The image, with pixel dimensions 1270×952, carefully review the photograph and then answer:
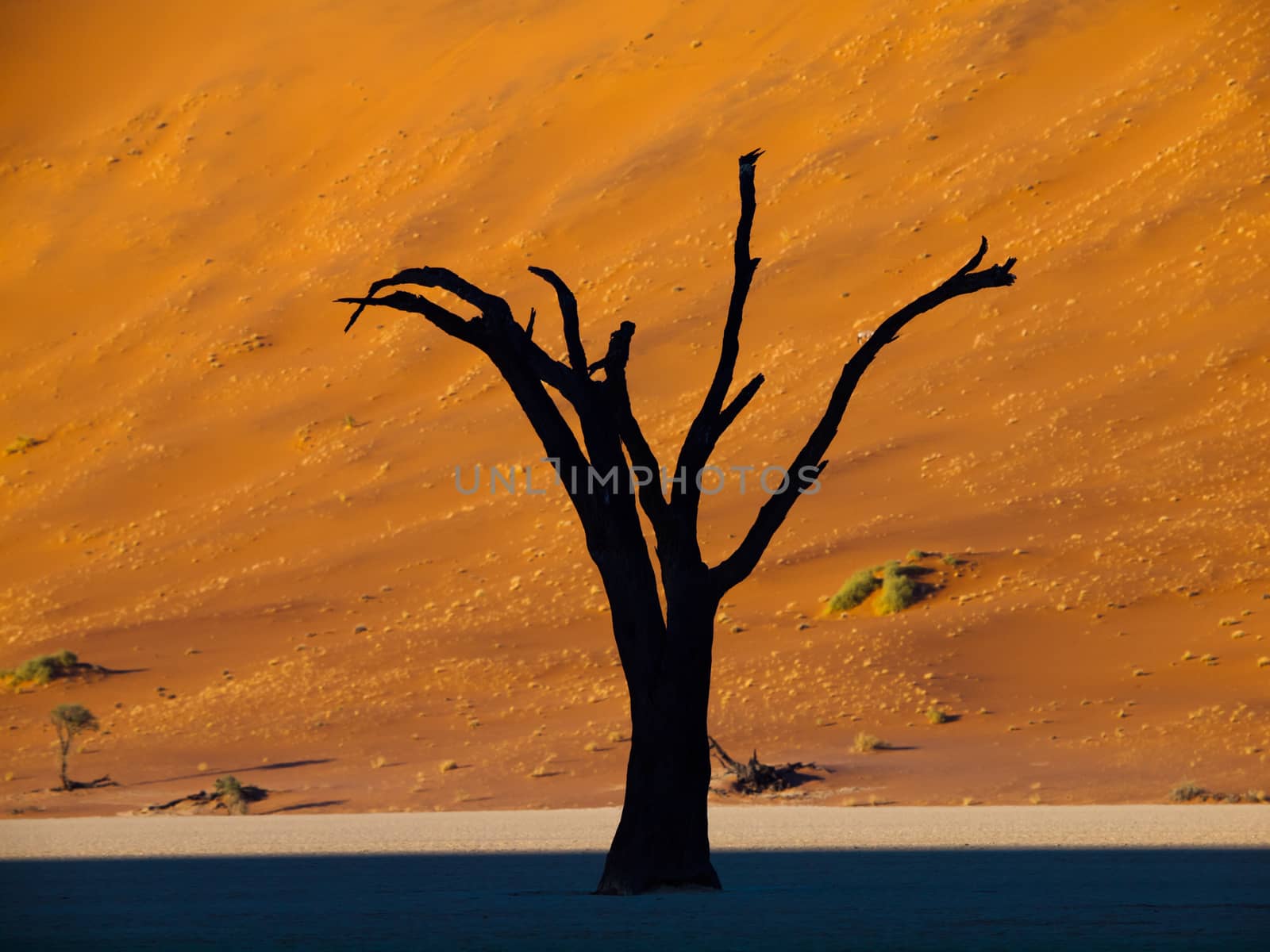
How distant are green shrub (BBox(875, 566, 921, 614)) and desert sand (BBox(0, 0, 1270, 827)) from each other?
11.1 inches

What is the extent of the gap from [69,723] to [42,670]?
4.65 m

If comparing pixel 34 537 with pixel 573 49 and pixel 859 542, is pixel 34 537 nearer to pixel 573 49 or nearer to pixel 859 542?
pixel 859 542

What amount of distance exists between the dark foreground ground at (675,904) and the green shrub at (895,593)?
15.6m

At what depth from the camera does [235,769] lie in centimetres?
2734

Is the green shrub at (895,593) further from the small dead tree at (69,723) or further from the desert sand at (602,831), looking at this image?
the small dead tree at (69,723)

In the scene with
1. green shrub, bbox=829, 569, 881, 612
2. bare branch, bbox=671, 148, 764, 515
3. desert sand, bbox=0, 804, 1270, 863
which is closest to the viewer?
bare branch, bbox=671, 148, 764, 515

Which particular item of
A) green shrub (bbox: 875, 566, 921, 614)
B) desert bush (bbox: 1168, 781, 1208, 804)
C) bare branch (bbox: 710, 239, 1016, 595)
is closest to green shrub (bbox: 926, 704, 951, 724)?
green shrub (bbox: 875, 566, 921, 614)

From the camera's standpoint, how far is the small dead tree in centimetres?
2805

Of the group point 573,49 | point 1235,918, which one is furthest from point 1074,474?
point 573,49

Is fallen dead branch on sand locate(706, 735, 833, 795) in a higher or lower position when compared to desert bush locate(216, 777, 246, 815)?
lower

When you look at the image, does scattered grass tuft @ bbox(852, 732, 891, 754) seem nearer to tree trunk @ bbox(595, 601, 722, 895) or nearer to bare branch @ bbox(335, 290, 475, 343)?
tree trunk @ bbox(595, 601, 722, 895)

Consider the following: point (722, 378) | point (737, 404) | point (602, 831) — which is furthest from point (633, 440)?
point (602, 831)

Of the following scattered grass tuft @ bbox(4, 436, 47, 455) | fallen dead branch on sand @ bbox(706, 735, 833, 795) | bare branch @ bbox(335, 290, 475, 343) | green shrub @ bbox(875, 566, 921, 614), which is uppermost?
scattered grass tuft @ bbox(4, 436, 47, 455)

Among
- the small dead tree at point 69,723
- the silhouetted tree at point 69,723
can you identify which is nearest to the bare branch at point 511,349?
the small dead tree at point 69,723
